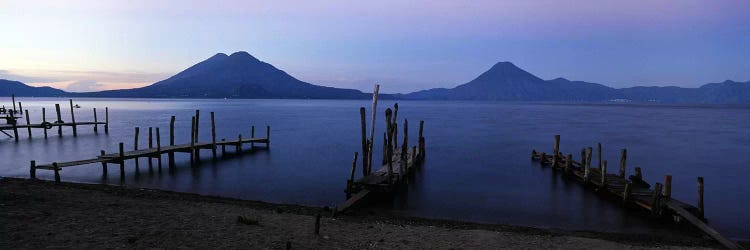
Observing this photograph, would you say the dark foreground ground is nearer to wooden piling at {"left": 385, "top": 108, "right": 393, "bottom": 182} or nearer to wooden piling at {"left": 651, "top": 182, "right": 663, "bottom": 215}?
wooden piling at {"left": 651, "top": 182, "right": 663, "bottom": 215}

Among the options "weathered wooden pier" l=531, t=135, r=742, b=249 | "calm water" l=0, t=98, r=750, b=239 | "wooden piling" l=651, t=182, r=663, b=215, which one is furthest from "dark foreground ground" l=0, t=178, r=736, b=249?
"calm water" l=0, t=98, r=750, b=239

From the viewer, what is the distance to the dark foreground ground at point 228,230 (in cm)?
1089

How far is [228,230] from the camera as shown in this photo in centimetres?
1214

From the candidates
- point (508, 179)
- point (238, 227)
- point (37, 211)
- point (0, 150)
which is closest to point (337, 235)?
point (238, 227)

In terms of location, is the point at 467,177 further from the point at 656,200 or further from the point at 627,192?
the point at 656,200

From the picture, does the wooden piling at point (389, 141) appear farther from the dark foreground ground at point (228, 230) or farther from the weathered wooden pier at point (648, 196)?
the weathered wooden pier at point (648, 196)

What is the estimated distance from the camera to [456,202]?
1967 centimetres

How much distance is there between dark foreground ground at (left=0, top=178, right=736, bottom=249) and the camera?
1089 centimetres

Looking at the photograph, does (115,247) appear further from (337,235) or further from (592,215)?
(592,215)

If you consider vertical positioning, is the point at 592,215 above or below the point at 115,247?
below

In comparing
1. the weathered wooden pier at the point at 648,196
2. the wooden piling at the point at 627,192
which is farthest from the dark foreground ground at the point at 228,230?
the wooden piling at the point at 627,192

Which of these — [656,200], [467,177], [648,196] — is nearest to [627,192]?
Answer: [648,196]

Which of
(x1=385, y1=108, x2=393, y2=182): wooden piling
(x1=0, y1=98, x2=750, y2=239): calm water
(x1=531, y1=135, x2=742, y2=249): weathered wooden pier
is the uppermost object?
(x1=385, y1=108, x2=393, y2=182): wooden piling

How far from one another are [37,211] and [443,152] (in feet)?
94.0
